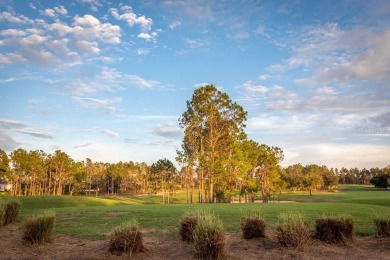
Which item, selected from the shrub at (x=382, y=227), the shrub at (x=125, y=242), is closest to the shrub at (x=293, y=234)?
the shrub at (x=382, y=227)

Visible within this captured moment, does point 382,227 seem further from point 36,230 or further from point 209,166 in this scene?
point 209,166

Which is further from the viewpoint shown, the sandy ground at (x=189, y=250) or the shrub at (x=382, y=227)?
the shrub at (x=382, y=227)

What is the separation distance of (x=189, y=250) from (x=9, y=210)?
11.0 meters

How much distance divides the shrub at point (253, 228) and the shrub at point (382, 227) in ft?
14.1

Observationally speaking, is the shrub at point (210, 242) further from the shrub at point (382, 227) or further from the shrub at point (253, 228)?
the shrub at point (382, 227)

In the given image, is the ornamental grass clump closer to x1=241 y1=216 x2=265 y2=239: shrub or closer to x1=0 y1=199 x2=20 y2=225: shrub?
x1=241 y1=216 x2=265 y2=239: shrub

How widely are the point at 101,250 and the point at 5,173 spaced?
86833 mm

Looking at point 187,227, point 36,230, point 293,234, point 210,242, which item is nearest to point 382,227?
Answer: point 293,234

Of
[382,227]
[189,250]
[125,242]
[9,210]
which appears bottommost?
[189,250]

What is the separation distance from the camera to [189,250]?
34.0 feet

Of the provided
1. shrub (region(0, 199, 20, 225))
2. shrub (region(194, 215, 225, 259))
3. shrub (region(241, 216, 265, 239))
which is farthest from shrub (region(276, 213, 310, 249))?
shrub (region(0, 199, 20, 225))

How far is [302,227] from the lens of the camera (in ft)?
34.1

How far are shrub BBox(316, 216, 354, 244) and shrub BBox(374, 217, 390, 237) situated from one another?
1365 mm

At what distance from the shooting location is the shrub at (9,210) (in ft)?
50.5
